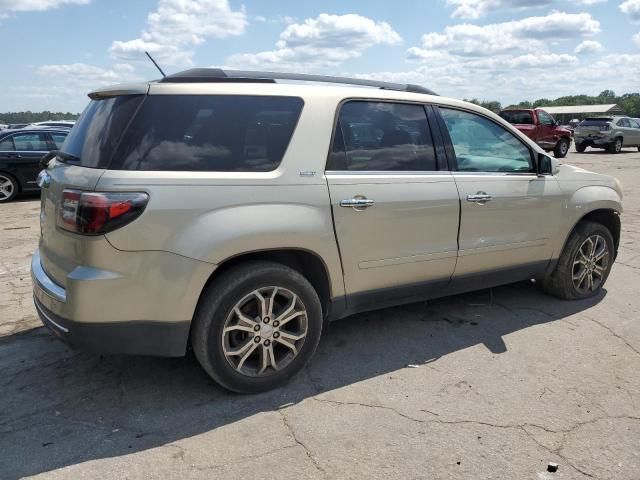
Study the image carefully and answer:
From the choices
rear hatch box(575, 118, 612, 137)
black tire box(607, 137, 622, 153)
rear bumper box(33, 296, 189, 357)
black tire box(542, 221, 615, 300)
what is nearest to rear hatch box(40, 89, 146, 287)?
rear bumper box(33, 296, 189, 357)

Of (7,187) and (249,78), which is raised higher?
(249,78)

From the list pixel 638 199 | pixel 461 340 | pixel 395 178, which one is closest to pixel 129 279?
pixel 395 178

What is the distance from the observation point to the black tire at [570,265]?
4734 mm

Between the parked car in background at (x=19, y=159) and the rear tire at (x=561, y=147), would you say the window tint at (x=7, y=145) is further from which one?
the rear tire at (x=561, y=147)

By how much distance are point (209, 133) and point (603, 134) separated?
85.5ft

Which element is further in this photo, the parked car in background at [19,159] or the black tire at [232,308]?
the parked car in background at [19,159]

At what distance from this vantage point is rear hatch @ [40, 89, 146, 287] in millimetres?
2781

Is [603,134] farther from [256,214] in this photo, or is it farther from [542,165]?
[256,214]

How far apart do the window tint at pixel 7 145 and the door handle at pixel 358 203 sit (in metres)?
10.3

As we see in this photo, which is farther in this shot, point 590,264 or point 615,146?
point 615,146

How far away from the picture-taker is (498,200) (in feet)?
13.4

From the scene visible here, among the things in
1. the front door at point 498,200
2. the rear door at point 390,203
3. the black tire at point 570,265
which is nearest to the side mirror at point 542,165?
the front door at point 498,200

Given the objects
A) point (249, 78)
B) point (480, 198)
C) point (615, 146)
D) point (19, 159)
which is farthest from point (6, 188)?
point (615, 146)

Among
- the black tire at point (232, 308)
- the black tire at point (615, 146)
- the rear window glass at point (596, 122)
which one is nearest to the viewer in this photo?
the black tire at point (232, 308)
